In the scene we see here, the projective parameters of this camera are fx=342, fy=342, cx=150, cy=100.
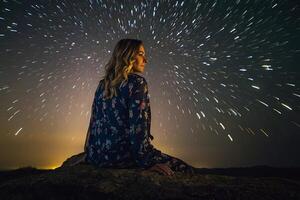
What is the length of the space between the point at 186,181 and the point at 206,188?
11.5 inches

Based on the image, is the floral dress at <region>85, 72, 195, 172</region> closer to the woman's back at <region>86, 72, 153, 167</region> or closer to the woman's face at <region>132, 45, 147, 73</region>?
the woman's back at <region>86, 72, 153, 167</region>

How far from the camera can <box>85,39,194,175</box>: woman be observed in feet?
14.9

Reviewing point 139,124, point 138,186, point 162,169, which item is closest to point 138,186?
point 138,186

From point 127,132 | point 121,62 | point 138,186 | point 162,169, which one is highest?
point 121,62

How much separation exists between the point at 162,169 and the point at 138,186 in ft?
1.49

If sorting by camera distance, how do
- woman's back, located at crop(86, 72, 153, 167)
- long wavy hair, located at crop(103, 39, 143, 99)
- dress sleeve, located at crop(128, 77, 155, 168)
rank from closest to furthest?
dress sleeve, located at crop(128, 77, 155, 168) → woman's back, located at crop(86, 72, 153, 167) → long wavy hair, located at crop(103, 39, 143, 99)

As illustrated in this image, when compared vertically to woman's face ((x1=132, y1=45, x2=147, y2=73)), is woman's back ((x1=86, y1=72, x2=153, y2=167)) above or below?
below

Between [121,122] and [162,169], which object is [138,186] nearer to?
[162,169]

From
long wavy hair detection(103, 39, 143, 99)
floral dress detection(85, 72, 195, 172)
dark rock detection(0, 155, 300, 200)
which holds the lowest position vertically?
dark rock detection(0, 155, 300, 200)

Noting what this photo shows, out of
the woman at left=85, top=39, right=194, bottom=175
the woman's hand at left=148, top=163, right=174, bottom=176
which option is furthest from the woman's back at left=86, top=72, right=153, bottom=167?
the woman's hand at left=148, top=163, right=174, bottom=176

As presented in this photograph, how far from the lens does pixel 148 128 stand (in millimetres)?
4668

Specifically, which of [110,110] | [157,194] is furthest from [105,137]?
[157,194]

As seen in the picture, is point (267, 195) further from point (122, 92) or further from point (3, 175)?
point (3, 175)

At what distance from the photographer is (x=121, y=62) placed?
492 centimetres
